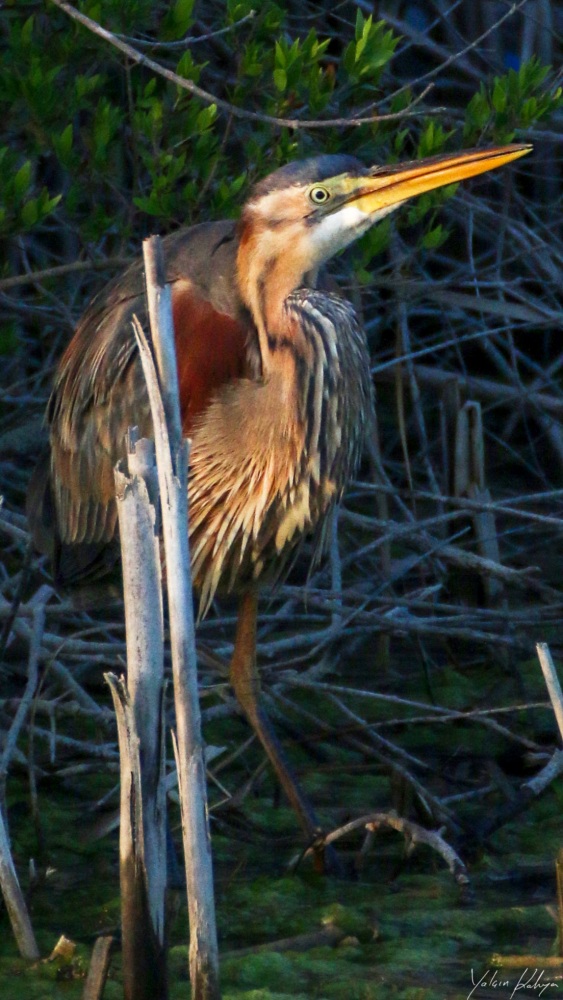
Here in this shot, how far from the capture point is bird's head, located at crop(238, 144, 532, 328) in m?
3.26

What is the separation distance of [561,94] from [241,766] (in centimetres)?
201

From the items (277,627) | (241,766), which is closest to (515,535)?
(277,627)

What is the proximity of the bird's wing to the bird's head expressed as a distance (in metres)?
0.14

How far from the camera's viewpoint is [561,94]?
3.86 meters

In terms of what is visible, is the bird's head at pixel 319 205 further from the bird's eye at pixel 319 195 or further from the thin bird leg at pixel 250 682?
the thin bird leg at pixel 250 682

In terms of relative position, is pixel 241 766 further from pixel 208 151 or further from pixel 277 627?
pixel 208 151

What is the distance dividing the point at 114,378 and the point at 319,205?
78 cm

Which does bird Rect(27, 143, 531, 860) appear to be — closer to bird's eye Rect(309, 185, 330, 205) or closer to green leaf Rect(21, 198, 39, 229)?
bird's eye Rect(309, 185, 330, 205)

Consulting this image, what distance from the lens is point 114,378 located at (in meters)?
3.87

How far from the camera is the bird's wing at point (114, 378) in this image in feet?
11.9

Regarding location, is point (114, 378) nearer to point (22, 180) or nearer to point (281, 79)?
point (22, 180)
